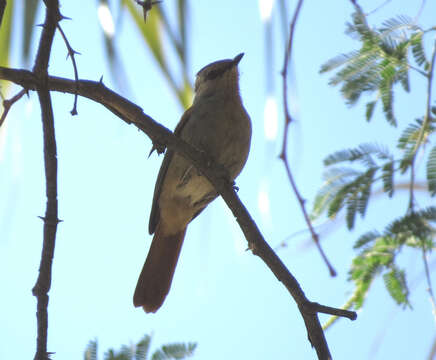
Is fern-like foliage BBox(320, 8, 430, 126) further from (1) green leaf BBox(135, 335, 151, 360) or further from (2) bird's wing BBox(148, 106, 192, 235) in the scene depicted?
(1) green leaf BBox(135, 335, 151, 360)

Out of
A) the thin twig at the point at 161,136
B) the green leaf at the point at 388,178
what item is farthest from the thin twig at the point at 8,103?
the green leaf at the point at 388,178

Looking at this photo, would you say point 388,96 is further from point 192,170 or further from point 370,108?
point 192,170

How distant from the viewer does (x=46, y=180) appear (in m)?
2.07

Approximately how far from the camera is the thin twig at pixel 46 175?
1858mm

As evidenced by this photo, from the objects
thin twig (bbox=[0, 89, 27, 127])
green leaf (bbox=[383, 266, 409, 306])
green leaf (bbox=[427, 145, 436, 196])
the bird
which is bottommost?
green leaf (bbox=[383, 266, 409, 306])

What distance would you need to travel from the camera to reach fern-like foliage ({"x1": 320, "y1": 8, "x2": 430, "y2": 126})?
3.91 meters

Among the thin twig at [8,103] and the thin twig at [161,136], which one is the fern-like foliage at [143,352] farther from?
the thin twig at [8,103]

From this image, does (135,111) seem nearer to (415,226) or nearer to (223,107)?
(415,226)

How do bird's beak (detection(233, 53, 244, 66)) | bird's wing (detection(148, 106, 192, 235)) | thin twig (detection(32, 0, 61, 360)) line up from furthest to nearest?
bird's beak (detection(233, 53, 244, 66))
bird's wing (detection(148, 106, 192, 235))
thin twig (detection(32, 0, 61, 360))

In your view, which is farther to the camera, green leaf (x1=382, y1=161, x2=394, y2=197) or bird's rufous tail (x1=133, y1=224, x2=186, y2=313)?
bird's rufous tail (x1=133, y1=224, x2=186, y2=313)

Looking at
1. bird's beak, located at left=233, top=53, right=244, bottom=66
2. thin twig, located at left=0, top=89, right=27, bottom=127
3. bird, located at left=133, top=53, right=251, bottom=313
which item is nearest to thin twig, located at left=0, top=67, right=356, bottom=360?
thin twig, located at left=0, top=89, right=27, bottom=127

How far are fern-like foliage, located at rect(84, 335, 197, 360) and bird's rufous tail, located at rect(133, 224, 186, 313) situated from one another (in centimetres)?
205

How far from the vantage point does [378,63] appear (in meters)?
4.03

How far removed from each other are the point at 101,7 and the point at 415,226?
2383 millimetres
